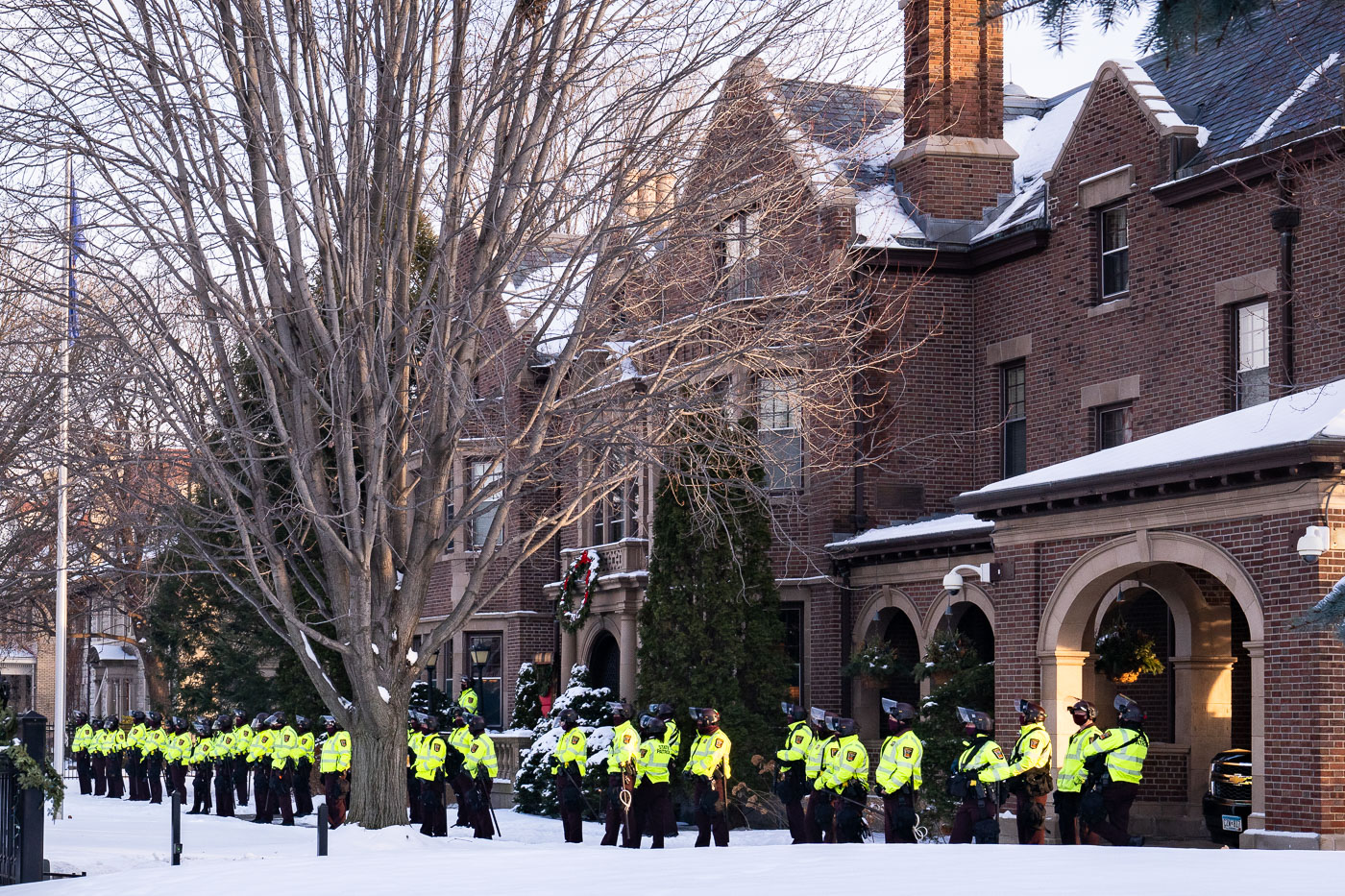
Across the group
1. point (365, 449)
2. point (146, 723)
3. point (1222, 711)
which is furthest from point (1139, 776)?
point (146, 723)

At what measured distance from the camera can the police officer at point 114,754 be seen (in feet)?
114

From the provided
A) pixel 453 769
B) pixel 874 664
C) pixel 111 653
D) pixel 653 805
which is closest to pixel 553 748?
pixel 453 769

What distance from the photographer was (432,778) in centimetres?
2094

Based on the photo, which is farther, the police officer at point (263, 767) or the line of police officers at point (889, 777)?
the police officer at point (263, 767)

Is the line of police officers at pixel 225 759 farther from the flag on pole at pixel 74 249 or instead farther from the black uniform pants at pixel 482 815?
the flag on pole at pixel 74 249

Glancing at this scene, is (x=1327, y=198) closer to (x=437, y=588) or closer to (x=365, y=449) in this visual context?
(x=365, y=449)

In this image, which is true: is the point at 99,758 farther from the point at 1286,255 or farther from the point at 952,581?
the point at 1286,255

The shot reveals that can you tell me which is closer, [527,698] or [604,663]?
[527,698]

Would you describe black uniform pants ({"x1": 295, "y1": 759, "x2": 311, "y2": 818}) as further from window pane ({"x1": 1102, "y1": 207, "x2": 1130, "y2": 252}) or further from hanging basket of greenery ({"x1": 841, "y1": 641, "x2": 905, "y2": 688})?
window pane ({"x1": 1102, "y1": 207, "x2": 1130, "y2": 252})

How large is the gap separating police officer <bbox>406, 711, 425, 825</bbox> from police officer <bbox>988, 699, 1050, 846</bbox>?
7.54 m

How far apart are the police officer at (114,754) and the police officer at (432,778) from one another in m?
15.8

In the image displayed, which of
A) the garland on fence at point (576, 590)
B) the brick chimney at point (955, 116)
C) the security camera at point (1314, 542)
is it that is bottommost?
the garland on fence at point (576, 590)

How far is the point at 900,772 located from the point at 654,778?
3.23 m

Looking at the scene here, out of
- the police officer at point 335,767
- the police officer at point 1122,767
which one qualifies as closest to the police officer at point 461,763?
the police officer at point 335,767
